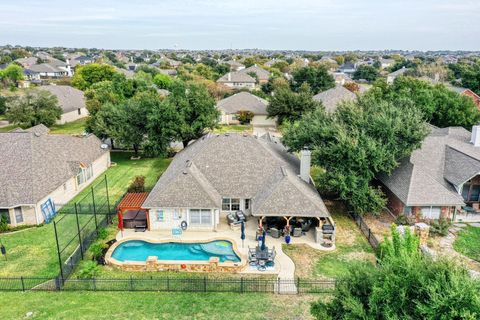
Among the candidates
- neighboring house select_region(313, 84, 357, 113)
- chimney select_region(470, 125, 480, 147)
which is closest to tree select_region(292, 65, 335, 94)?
neighboring house select_region(313, 84, 357, 113)

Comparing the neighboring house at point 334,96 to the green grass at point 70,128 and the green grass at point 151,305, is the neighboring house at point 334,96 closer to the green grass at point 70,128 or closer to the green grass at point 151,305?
the green grass at point 70,128

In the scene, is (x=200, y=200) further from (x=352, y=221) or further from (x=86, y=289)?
(x=352, y=221)

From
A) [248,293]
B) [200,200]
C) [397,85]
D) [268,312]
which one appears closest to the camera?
[268,312]

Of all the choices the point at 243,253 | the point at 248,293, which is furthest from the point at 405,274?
the point at 243,253

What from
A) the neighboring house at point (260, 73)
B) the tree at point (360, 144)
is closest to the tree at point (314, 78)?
the neighboring house at point (260, 73)

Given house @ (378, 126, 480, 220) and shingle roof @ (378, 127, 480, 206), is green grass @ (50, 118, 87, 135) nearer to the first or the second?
house @ (378, 126, 480, 220)

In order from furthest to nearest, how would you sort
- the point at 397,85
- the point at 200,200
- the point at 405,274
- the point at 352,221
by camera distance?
the point at 397,85
the point at 352,221
the point at 200,200
the point at 405,274
